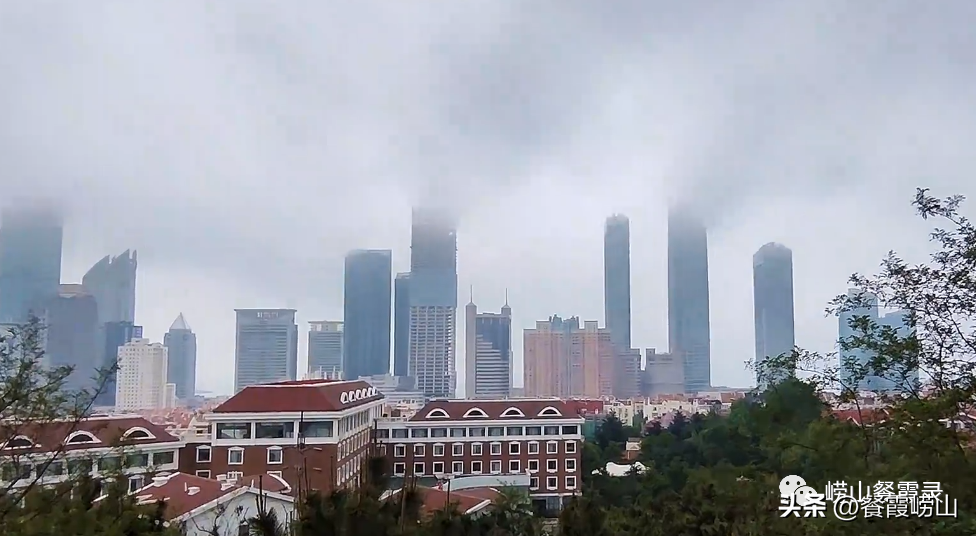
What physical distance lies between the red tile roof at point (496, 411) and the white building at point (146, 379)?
6.96 meters

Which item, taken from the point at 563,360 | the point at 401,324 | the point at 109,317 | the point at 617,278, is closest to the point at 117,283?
the point at 109,317

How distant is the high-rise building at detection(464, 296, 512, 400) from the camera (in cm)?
3058

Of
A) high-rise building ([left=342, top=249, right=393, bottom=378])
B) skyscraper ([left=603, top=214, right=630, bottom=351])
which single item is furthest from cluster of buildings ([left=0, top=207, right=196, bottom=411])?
skyscraper ([left=603, top=214, right=630, bottom=351])

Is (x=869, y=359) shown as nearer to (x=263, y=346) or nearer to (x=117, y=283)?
(x=117, y=283)

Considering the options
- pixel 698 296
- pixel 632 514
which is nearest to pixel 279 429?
pixel 632 514

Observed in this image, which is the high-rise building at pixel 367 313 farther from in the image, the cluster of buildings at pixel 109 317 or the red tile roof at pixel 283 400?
the red tile roof at pixel 283 400

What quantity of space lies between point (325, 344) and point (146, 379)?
43.4ft

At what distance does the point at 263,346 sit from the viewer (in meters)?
25.7

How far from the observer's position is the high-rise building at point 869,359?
2157 millimetres

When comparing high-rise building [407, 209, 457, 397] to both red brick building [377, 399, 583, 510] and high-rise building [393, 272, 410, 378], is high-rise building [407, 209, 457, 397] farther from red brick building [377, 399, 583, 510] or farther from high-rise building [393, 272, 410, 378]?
red brick building [377, 399, 583, 510]

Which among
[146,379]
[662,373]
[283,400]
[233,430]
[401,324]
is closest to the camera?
[233,430]

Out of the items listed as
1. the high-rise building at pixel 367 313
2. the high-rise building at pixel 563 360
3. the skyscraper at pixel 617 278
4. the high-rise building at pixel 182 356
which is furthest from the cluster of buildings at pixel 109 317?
the skyscraper at pixel 617 278

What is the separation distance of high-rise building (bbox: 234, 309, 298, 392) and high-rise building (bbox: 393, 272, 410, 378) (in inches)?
246

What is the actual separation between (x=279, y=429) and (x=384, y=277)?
2141 centimetres
